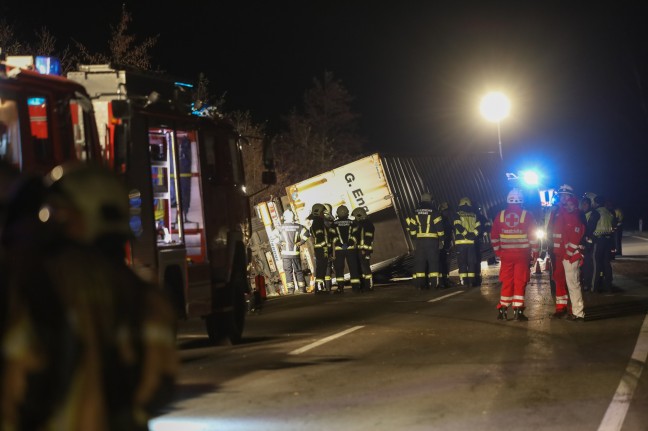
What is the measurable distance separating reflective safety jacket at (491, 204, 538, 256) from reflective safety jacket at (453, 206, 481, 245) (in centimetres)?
637

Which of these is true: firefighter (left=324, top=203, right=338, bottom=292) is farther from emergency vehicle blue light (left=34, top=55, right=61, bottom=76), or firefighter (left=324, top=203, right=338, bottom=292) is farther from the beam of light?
the beam of light

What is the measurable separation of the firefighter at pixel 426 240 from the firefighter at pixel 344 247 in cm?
125

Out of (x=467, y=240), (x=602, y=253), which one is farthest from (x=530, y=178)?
(x=602, y=253)

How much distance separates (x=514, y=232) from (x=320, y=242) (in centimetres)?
758

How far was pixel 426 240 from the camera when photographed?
19.6 metres

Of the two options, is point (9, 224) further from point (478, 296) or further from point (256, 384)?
point (478, 296)

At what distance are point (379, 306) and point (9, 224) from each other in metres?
13.5

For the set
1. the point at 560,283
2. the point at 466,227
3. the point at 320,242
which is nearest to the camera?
the point at 560,283

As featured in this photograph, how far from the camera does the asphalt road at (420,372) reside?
740 cm

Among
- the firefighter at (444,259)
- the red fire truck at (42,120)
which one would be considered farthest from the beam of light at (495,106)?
the red fire truck at (42,120)

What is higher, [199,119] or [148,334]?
[199,119]

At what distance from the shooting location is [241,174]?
12.3m

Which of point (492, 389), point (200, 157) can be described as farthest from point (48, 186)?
point (200, 157)

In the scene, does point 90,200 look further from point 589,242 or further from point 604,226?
point 604,226
